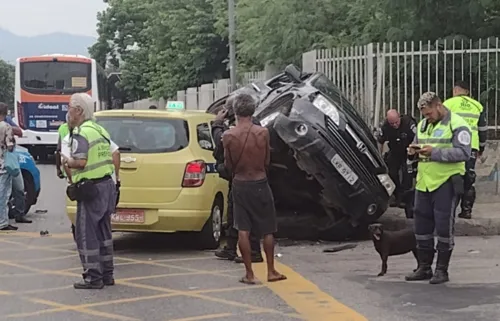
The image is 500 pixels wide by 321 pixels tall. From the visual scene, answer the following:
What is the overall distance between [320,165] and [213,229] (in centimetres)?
150

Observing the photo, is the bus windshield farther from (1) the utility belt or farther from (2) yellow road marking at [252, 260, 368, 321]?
(1) the utility belt

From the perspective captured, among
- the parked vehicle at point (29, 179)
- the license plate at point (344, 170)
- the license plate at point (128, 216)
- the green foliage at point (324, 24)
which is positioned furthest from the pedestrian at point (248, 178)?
the green foliage at point (324, 24)

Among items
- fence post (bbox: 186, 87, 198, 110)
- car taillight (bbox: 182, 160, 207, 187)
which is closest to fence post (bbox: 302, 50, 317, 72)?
car taillight (bbox: 182, 160, 207, 187)

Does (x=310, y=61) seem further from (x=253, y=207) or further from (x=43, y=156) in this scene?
(x=43, y=156)

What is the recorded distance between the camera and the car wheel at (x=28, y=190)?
44.0ft

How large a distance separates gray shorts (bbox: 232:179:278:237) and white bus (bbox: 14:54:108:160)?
18514 millimetres

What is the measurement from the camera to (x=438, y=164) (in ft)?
25.9

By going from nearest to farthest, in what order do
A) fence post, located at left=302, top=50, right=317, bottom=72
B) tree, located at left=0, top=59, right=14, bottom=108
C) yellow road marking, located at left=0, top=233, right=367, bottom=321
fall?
yellow road marking, located at left=0, top=233, right=367, bottom=321 → fence post, located at left=302, top=50, right=317, bottom=72 → tree, located at left=0, top=59, right=14, bottom=108

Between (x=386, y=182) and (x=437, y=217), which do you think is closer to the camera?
(x=437, y=217)

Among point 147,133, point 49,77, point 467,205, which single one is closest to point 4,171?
point 147,133

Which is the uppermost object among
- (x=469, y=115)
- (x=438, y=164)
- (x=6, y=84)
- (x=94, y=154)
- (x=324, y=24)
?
(x=6, y=84)

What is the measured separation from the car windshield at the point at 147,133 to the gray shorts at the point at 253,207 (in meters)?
1.87

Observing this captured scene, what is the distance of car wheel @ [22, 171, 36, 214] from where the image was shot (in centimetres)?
1341

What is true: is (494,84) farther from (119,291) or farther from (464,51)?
(119,291)
